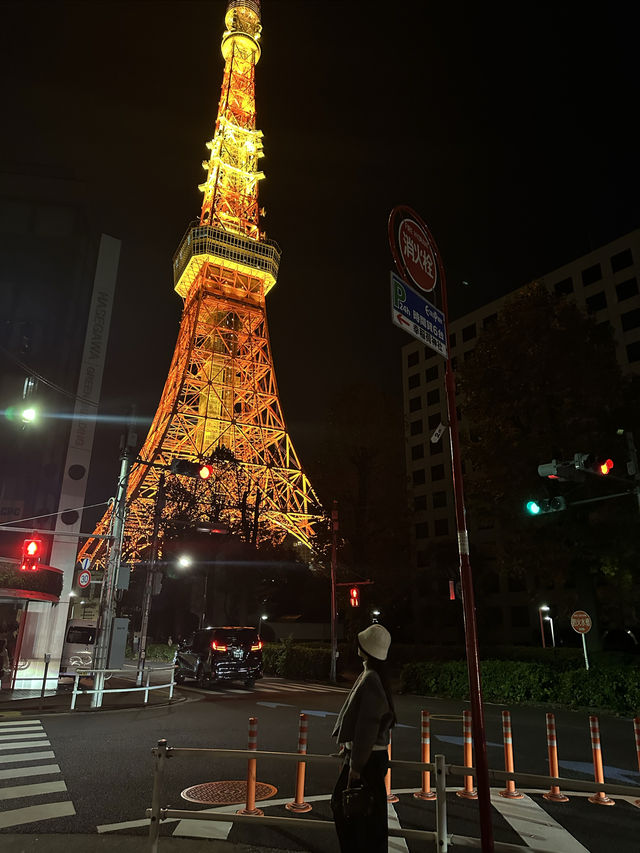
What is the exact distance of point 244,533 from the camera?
35688 millimetres

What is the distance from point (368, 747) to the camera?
12.9 ft

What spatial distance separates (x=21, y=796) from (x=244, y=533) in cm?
2919

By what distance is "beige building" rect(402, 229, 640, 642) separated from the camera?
1692 inches

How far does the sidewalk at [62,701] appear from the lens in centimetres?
1406

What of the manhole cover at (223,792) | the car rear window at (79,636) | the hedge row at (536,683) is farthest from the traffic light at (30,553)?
the hedge row at (536,683)

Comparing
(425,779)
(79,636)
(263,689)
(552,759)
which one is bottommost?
(263,689)

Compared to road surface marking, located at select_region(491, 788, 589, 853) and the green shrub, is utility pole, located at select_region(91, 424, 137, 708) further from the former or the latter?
the green shrub

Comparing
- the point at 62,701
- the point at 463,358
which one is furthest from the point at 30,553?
the point at 463,358

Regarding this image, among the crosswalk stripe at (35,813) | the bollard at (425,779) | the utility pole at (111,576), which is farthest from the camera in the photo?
the utility pole at (111,576)

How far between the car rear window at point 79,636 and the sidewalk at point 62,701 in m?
2.88

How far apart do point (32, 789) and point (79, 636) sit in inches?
651

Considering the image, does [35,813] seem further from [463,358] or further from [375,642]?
[463,358]

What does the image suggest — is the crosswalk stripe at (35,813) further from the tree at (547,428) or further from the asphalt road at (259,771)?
the tree at (547,428)

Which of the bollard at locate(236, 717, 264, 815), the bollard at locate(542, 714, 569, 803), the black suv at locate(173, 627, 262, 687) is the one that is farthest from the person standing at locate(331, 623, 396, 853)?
the black suv at locate(173, 627, 262, 687)
